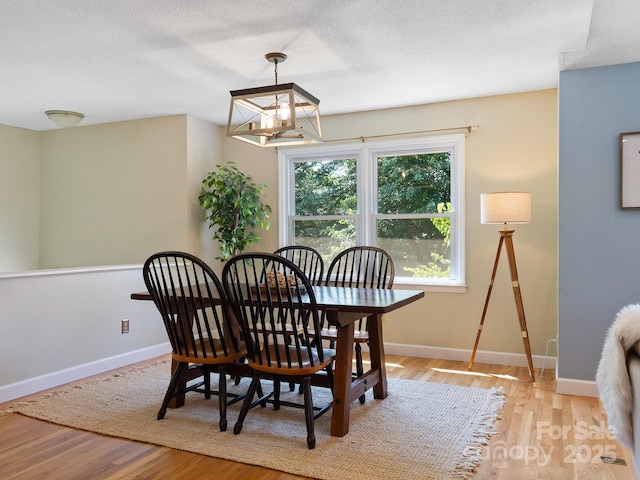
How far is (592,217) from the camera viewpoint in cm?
343

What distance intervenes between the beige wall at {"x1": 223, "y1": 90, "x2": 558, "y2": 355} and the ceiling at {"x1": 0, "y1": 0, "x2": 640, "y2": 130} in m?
0.18

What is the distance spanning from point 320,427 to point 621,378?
1.67 m

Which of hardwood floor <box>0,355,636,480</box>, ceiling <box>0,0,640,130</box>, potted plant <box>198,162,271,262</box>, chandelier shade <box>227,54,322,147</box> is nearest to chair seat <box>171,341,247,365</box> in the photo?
hardwood floor <box>0,355,636,480</box>

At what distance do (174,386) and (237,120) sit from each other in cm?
312

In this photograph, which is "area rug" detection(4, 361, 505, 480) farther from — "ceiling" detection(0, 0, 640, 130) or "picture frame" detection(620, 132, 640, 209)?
"ceiling" detection(0, 0, 640, 130)

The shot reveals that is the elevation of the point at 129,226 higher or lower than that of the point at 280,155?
lower

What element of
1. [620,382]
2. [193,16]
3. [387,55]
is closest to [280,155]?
[387,55]

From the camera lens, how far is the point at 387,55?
336 centimetres

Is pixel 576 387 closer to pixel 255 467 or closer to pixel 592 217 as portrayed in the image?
pixel 592 217

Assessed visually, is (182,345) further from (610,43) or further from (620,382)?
(610,43)

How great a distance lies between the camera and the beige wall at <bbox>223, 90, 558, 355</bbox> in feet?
13.6

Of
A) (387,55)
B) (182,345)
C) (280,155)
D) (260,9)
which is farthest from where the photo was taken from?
(280,155)

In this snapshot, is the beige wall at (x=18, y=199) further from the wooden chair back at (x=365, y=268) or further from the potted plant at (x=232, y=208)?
the wooden chair back at (x=365, y=268)

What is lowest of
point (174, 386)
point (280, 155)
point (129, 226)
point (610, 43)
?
point (174, 386)
